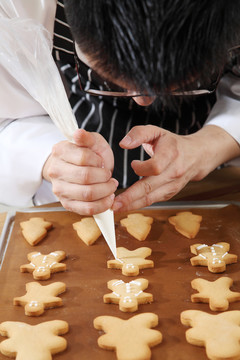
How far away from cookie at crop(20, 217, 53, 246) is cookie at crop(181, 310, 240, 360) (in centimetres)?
42

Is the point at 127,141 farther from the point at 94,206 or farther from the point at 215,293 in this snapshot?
the point at 215,293

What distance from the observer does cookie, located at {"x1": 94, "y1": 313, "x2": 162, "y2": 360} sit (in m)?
0.82

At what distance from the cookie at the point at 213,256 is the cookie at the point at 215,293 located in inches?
1.7

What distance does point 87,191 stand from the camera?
1065mm

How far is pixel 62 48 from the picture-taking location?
4.29 ft

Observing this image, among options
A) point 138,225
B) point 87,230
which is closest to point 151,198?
point 138,225

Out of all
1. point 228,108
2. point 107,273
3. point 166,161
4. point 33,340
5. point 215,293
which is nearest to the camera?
point 33,340

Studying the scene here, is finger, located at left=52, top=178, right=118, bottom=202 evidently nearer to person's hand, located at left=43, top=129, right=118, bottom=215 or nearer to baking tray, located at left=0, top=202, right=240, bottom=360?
person's hand, located at left=43, top=129, right=118, bottom=215

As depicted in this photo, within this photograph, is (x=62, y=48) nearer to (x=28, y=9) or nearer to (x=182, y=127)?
(x=28, y=9)

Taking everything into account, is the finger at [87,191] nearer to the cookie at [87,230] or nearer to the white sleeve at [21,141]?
the cookie at [87,230]

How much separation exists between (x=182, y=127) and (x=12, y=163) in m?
0.52

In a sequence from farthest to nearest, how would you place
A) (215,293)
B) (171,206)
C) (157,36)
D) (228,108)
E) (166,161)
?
(228,108), (171,206), (166,161), (215,293), (157,36)

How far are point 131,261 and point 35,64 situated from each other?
0.48 m

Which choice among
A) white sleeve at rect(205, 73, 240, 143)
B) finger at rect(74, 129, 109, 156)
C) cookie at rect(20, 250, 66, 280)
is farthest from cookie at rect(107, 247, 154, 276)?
white sleeve at rect(205, 73, 240, 143)
